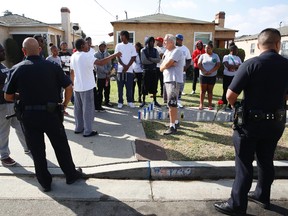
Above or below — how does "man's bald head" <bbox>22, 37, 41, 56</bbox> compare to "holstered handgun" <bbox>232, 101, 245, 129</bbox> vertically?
above

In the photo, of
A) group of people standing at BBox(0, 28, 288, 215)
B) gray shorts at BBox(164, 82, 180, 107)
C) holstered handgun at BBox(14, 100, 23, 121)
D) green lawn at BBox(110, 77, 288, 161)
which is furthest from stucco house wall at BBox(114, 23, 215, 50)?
holstered handgun at BBox(14, 100, 23, 121)

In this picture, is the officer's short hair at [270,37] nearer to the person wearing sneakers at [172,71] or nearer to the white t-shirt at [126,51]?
the person wearing sneakers at [172,71]

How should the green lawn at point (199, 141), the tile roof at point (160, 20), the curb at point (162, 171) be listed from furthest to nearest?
the tile roof at point (160, 20) → the green lawn at point (199, 141) → the curb at point (162, 171)

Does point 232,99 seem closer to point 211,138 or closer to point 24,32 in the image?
point 211,138

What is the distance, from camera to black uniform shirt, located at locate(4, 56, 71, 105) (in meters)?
3.06

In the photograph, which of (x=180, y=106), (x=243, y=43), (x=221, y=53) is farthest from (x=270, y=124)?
(x=243, y=43)

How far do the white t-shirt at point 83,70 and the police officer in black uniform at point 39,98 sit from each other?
140 cm

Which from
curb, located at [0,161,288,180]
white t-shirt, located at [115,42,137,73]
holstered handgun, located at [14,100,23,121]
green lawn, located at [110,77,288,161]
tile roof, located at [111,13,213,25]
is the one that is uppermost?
tile roof, located at [111,13,213,25]

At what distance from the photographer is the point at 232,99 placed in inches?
112

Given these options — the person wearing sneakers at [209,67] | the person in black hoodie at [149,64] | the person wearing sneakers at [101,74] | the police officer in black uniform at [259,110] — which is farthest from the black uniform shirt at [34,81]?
the person wearing sneakers at [209,67]

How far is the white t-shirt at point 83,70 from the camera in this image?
4750 millimetres

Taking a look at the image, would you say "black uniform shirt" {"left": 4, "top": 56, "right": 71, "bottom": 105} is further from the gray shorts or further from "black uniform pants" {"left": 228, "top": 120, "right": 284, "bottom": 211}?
the gray shorts

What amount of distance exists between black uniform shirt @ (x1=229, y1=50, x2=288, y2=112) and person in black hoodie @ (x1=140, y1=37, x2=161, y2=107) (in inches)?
177

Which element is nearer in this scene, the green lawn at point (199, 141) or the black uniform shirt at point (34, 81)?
the black uniform shirt at point (34, 81)
